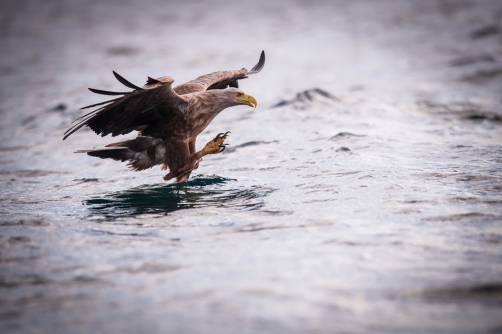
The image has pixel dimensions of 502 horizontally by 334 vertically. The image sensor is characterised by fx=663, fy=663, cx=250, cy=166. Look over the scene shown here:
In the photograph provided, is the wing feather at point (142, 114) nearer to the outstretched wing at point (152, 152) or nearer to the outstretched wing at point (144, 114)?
the outstretched wing at point (144, 114)

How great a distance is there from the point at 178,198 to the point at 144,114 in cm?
104

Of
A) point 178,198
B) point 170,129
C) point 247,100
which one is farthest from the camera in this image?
point 247,100

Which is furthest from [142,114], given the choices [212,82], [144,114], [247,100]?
[212,82]

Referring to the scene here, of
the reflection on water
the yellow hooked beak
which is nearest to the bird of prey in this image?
the yellow hooked beak

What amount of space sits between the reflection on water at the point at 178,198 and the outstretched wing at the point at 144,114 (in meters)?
0.70

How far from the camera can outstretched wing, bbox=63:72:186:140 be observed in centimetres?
711

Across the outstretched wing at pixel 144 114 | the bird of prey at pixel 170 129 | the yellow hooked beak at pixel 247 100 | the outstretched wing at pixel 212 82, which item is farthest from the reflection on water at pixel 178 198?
the outstretched wing at pixel 212 82

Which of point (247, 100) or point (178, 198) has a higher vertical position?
point (247, 100)

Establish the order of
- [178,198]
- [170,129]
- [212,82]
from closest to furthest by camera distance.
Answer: [178,198] → [170,129] → [212,82]

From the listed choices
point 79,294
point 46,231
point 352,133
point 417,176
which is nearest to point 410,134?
point 352,133

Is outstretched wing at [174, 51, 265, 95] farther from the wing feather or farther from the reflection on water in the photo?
the reflection on water

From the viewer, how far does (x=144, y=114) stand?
7.57 metres

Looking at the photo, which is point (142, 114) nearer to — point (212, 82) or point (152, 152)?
point (152, 152)

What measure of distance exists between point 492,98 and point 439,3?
13544 mm
